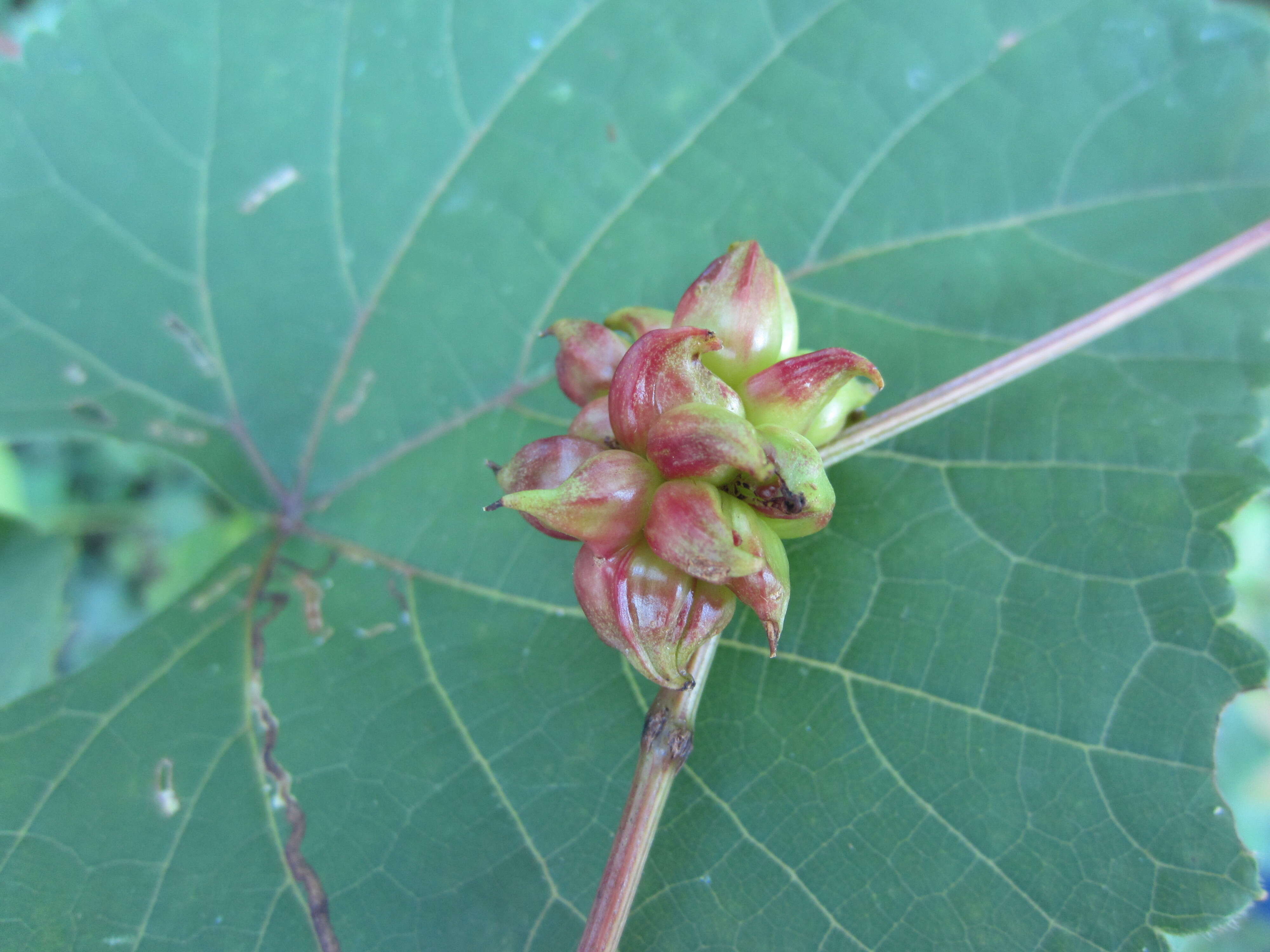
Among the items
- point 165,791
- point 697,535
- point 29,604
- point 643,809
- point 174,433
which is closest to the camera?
point 697,535

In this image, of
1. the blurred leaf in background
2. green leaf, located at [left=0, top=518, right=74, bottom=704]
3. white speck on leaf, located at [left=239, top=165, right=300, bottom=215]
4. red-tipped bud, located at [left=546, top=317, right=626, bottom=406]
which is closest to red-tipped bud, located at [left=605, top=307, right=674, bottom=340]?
red-tipped bud, located at [left=546, top=317, right=626, bottom=406]

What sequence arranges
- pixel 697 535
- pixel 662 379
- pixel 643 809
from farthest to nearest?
1. pixel 643 809
2. pixel 662 379
3. pixel 697 535

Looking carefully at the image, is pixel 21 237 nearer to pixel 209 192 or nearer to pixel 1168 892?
pixel 209 192

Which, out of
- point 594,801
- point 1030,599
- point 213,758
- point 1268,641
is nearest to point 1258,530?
point 1268,641

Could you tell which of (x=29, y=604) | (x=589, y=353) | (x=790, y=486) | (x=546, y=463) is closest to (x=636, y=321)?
(x=589, y=353)

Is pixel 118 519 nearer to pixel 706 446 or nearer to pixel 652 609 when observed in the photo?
pixel 652 609

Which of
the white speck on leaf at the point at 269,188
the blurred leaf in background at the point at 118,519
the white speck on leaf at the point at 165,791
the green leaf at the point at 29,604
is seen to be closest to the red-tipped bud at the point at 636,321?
the white speck on leaf at the point at 269,188
